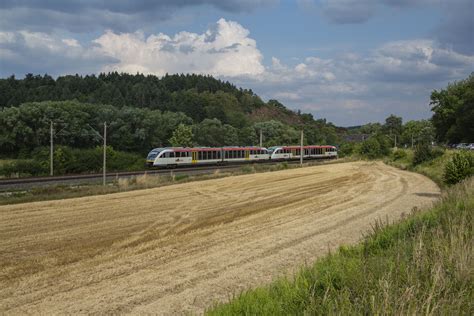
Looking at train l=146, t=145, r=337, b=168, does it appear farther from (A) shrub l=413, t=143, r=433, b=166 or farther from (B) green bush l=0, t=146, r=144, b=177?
(A) shrub l=413, t=143, r=433, b=166

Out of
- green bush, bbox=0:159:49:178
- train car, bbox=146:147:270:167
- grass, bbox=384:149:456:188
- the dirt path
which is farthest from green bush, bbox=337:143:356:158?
the dirt path

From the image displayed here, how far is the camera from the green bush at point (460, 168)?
25.6 metres

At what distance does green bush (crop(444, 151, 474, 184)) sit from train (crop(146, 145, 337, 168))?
28.6 meters

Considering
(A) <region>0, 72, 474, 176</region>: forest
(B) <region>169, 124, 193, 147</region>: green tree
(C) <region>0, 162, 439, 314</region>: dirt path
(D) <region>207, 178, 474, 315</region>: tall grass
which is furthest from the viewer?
(B) <region>169, 124, 193, 147</region>: green tree

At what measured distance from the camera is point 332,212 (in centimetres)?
2064

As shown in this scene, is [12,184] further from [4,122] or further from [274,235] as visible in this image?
[4,122]

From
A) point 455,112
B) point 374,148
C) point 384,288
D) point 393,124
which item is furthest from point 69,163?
point 393,124

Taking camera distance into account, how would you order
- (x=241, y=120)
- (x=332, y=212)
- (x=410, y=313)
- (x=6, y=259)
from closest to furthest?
1. (x=410, y=313)
2. (x=6, y=259)
3. (x=332, y=212)
4. (x=241, y=120)

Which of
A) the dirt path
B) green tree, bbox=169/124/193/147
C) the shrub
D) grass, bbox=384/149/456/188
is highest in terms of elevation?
green tree, bbox=169/124/193/147

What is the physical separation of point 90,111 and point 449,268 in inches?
3215

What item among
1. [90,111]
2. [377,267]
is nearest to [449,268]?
[377,267]

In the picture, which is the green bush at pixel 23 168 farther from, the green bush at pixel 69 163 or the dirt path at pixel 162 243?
the dirt path at pixel 162 243

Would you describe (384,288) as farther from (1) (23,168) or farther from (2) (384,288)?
(1) (23,168)

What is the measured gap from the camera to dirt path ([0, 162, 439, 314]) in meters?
9.46
